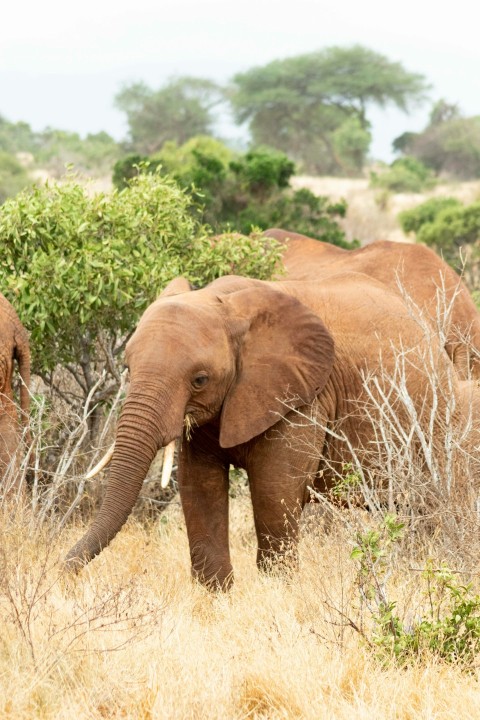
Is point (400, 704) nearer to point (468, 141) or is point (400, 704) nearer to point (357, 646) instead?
point (357, 646)

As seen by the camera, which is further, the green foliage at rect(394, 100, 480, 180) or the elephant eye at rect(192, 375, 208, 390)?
the green foliage at rect(394, 100, 480, 180)

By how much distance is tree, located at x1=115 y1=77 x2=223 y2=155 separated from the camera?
5028 centimetres

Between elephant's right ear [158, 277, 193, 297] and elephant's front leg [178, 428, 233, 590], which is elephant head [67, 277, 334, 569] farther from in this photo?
elephant's front leg [178, 428, 233, 590]

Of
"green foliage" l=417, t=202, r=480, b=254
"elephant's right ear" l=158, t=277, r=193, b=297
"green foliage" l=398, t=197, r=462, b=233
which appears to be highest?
"green foliage" l=398, t=197, r=462, b=233

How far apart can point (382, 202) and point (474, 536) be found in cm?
2911

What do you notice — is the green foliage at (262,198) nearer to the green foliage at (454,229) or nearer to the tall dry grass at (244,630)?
the green foliage at (454,229)

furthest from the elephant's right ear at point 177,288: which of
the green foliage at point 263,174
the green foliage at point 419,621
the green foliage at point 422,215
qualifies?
the green foliage at point 422,215

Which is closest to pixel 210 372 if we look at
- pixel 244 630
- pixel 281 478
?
pixel 281 478

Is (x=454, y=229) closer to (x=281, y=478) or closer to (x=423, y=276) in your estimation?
(x=423, y=276)

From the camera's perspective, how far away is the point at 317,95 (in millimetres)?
53844

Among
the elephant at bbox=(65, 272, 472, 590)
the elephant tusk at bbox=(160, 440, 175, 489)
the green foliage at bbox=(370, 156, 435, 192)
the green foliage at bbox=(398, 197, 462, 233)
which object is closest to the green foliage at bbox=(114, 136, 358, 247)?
the green foliage at bbox=(398, 197, 462, 233)

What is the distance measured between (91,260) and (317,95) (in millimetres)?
46979

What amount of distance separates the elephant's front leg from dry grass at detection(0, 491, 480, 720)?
37 cm

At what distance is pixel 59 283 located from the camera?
8094mm
